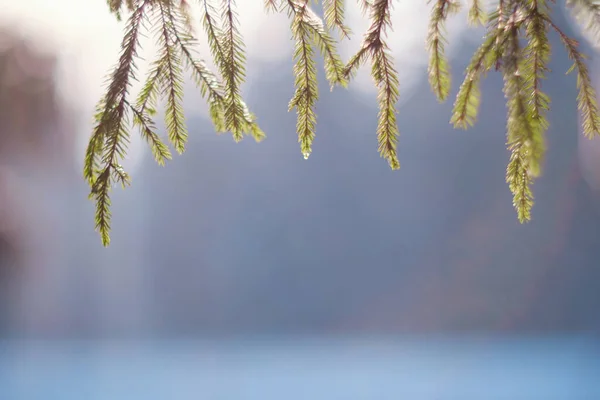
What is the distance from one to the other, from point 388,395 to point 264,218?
6156 millimetres

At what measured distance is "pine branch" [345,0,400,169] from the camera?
84 centimetres

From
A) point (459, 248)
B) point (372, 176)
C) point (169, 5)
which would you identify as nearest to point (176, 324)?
point (372, 176)

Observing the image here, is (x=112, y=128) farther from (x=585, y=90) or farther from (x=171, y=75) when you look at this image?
(x=585, y=90)

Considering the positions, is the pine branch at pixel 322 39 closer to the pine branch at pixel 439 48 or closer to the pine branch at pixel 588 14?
the pine branch at pixel 439 48

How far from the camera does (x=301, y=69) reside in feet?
2.98

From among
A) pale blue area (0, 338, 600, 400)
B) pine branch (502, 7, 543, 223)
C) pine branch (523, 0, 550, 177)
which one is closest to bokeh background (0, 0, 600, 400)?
pale blue area (0, 338, 600, 400)

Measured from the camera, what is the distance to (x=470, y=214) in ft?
32.1

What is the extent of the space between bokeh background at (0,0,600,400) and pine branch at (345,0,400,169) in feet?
22.3

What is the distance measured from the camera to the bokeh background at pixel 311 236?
8.55m

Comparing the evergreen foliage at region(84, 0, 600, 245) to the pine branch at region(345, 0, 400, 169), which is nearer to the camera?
the evergreen foliage at region(84, 0, 600, 245)

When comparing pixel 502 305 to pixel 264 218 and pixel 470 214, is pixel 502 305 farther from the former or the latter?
pixel 264 218

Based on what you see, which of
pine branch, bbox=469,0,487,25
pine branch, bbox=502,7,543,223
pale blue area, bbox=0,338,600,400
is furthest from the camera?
A: pale blue area, bbox=0,338,600,400

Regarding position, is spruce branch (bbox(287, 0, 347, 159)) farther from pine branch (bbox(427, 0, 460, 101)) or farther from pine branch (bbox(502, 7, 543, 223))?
pine branch (bbox(502, 7, 543, 223))

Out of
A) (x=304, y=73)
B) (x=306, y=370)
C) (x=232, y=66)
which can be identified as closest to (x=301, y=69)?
(x=304, y=73)
